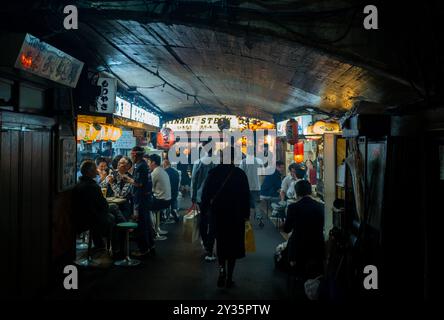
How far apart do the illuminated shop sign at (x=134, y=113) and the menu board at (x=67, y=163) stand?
313cm

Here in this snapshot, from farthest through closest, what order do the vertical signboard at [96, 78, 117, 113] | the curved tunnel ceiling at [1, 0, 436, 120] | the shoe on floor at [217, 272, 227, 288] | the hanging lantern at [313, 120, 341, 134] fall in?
the hanging lantern at [313, 120, 341, 134] → the vertical signboard at [96, 78, 117, 113] → the shoe on floor at [217, 272, 227, 288] → the curved tunnel ceiling at [1, 0, 436, 120]

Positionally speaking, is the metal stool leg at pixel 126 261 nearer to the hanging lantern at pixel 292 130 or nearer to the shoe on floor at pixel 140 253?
the shoe on floor at pixel 140 253

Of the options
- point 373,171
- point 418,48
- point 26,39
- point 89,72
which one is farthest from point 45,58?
point 418,48

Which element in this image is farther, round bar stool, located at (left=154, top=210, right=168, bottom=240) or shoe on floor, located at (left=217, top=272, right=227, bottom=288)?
round bar stool, located at (left=154, top=210, right=168, bottom=240)

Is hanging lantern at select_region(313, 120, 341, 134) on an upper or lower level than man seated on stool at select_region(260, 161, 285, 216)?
upper

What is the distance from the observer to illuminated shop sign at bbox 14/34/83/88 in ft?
19.5

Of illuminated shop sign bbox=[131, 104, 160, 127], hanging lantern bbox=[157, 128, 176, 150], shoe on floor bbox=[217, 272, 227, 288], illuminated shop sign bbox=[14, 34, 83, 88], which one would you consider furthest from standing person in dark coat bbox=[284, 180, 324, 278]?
hanging lantern bbox=[157, 128, 176, 150]

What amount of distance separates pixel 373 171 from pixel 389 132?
2.28 feet

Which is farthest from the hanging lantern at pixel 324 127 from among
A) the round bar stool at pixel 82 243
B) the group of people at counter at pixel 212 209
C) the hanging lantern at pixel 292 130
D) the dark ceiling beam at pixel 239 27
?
the round bar stool at pixel 82 243

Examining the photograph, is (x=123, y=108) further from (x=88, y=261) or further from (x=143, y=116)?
(x=88, y=261)

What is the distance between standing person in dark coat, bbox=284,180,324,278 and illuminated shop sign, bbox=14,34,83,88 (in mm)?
5143

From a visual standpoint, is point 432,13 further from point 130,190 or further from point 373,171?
point 130,190

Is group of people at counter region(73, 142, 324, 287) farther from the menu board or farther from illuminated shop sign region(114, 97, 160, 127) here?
illuminated shop sign region(114, 97, 160, 127)

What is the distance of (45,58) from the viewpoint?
260 inches
